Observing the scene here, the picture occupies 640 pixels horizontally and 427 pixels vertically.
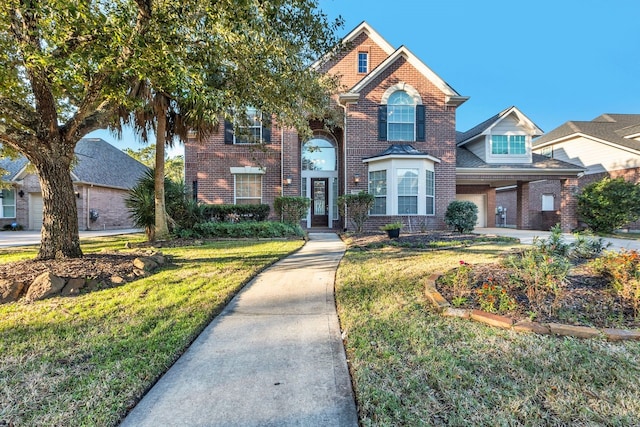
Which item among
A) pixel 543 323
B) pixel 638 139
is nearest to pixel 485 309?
pixel 543 323

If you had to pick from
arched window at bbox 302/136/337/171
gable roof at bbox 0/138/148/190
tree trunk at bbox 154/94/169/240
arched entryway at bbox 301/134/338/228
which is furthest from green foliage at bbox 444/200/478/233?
gable roof at bbox 0/138/148/190

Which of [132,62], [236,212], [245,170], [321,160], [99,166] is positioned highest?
[99,166]

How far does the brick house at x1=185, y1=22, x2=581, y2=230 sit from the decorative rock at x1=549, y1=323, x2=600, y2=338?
9500 mm

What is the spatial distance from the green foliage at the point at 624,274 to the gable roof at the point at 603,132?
17562 mm

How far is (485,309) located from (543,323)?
52 cm

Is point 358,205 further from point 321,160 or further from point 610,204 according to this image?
point 610,204

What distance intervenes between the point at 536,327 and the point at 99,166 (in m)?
23.9

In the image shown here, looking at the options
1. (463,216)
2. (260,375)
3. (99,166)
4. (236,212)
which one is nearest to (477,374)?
(260,375)

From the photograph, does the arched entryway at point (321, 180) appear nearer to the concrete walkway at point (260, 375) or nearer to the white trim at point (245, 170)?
the white trim at point (245, 170)

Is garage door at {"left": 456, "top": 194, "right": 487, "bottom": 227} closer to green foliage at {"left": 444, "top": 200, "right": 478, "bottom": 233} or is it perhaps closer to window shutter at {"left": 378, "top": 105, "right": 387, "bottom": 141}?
green foliage at {"left": 444, "top": 200, "right": 478, "bottom": 233}

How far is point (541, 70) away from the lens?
28359mm

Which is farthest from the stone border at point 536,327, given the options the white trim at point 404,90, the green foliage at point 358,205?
the white trim at point 404,90

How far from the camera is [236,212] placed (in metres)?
12.1

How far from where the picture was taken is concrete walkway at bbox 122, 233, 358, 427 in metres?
1.91
